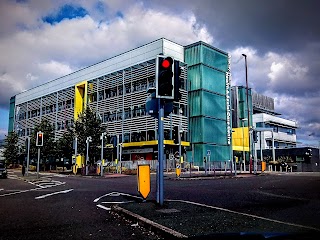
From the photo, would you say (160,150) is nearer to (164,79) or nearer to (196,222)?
(164,79)

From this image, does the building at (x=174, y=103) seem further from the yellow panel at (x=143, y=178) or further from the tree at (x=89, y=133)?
the yellow panel at (x=143, y=178)

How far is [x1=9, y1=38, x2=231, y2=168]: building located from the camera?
47406 millimetres

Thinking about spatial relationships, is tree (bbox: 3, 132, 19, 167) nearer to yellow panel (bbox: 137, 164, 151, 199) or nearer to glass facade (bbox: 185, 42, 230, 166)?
glass facade (bbox: 185, 42, 230, 166)

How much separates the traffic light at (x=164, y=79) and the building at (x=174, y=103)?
117 feet

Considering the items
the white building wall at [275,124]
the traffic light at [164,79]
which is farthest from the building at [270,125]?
the traffic light at [164,79]

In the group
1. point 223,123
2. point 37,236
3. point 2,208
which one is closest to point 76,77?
point 223,123

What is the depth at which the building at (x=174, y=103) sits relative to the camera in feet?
156

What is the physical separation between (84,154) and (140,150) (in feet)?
30.9

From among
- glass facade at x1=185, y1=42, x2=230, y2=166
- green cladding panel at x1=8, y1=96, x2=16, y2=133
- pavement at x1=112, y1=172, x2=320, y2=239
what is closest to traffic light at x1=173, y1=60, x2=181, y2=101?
pavement at x1=112, y1=172, x2=320, y2=239

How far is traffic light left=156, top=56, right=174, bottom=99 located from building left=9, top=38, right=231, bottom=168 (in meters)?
35.6

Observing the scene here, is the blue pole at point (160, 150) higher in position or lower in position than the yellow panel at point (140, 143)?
lower

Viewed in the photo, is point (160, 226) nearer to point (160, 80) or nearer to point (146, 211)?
point (146, 211)

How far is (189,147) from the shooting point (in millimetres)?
50062

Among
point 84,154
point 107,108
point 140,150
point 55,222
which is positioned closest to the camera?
point 55,222
